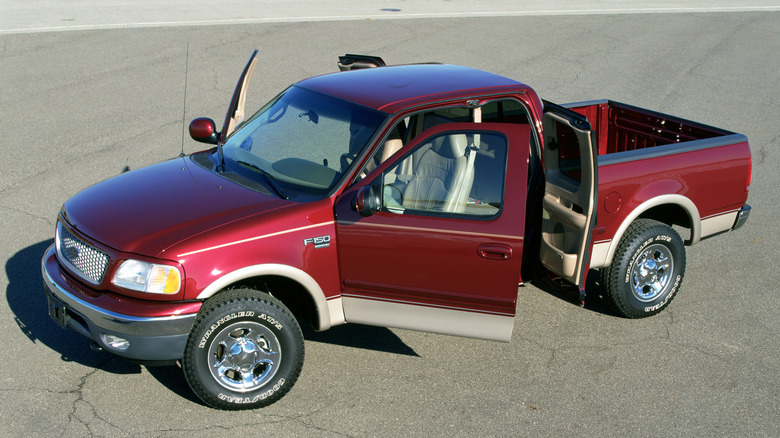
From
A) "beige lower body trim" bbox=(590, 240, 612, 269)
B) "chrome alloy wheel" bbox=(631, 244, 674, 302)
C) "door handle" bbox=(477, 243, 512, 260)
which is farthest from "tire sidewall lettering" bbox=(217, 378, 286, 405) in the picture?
"chrome alloy wheel" bbox=(631, 244, 674, 302)

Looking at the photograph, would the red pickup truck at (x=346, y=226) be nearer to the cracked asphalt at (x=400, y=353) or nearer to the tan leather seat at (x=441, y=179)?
the tan leather seat at (x=441, y=179)

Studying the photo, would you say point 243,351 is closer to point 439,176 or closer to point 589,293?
point 439,176

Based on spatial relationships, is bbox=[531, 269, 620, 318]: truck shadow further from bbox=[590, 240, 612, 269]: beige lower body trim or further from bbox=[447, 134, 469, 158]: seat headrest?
bbox=[447, 134, 469, 158]: seat headrest

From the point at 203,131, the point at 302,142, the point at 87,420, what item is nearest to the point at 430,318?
the point at 302,142

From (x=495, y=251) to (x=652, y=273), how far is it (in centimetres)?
205

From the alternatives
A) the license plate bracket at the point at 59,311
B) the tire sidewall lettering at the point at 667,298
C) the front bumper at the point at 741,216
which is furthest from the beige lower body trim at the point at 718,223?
the license plate bracket at the point at 59,311

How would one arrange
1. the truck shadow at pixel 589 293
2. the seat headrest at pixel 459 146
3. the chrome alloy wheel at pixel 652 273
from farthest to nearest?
the chrome alloy wheel at pixel 652 273 < the truck shadow at pixel 589 293 < the seat headrest at pixel 459 146

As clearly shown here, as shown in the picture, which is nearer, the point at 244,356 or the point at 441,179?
the point at 244,356

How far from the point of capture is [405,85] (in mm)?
5980

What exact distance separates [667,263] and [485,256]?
220cm

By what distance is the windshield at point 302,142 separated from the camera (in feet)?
17.9

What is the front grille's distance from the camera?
488 centimetres

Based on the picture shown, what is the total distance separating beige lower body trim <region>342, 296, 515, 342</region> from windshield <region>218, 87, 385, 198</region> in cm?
86

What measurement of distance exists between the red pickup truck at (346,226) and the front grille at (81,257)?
0.01m
